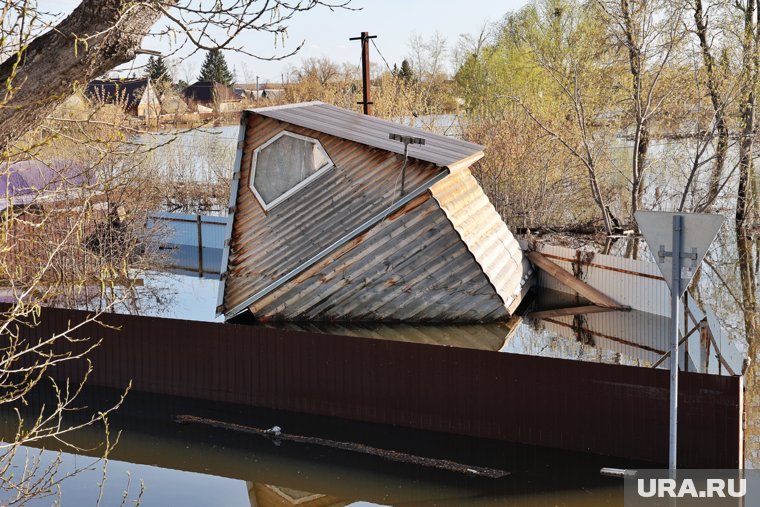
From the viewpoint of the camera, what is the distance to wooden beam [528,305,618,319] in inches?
808

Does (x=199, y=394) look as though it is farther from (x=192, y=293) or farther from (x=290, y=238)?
(x=192, y=293)

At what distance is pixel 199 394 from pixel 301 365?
1.87 metres

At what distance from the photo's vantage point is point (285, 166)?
1894 cm

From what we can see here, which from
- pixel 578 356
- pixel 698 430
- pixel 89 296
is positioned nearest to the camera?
pixel 698 430

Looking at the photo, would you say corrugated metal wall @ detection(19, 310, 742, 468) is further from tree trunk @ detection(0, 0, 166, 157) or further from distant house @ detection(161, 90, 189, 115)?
tree trunk @ detection(0, 0, 166, 157)

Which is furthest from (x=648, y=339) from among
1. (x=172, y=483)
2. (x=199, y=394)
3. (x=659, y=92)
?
(x=659, y=92)

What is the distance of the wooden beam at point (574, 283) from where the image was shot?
67.6ft

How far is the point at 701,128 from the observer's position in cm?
3175

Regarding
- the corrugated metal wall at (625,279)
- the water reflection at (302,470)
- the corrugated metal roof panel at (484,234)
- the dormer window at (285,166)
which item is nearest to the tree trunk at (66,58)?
the water reflection at (302,470)

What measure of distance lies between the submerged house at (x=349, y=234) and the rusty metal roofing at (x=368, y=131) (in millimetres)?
59

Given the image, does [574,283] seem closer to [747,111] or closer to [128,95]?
[128,95]

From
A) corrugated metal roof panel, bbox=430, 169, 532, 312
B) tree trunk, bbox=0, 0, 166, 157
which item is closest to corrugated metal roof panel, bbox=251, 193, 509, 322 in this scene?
corrugated metal roof panel, bbox=430, 169, 532, 312

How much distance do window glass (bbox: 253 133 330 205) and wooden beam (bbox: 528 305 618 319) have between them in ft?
19.7

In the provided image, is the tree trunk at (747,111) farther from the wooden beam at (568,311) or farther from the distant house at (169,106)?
the distant house at (169,106)
